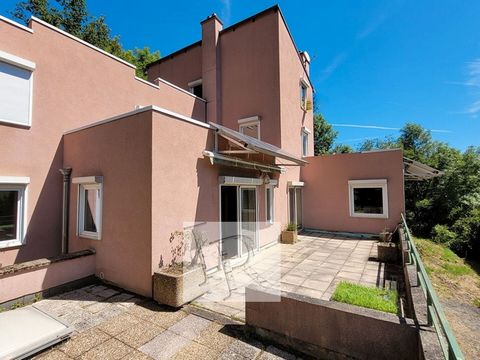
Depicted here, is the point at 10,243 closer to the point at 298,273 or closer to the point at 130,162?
the point at 130,162

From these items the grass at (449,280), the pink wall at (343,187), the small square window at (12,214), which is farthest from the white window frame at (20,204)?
the grass at (449,280)

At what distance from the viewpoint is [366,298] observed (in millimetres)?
5867

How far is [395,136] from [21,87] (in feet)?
177

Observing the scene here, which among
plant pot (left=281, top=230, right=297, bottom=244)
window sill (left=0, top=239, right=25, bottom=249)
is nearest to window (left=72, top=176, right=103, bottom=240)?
window sill (left=0, top=239, right=25, bottom=249)

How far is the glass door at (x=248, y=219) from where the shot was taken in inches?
468

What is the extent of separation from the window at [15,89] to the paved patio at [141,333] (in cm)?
711

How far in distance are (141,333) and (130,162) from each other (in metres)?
4.91

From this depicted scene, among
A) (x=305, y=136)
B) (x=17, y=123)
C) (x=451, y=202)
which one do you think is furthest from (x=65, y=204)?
(x=451, y=202)

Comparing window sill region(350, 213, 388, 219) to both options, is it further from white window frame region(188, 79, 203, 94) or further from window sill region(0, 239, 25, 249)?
window sill region(0, 239, 25, 249)

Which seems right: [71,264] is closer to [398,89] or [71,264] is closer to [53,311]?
[53,311]

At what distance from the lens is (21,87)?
951 centimetres

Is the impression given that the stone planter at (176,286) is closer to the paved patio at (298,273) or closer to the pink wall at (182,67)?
the paved patio at (298,273)

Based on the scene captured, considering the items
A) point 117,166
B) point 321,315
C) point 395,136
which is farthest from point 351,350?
point 395,136

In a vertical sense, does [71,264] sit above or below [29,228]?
below
